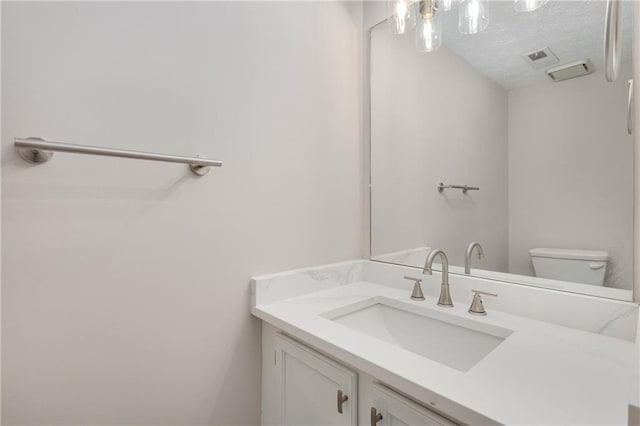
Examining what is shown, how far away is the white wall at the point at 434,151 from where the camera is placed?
1.15 meters

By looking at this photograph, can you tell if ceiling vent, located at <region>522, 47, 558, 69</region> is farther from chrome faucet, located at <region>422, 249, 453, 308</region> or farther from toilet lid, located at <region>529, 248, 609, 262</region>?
chrome faucet, located at <region>422, 249, 453, 308</region>

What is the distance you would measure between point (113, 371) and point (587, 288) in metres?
1.36

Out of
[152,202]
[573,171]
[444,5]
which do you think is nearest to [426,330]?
[573,171]

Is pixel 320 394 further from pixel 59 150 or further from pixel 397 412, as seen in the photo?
pixel 59 150

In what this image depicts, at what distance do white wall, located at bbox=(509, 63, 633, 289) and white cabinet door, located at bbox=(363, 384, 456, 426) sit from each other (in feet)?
2.14

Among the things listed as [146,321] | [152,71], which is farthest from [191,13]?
[146,321]

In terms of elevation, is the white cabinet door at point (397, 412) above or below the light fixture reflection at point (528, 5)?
below

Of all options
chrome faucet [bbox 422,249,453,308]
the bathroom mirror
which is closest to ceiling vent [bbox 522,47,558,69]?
the bathroom mirror

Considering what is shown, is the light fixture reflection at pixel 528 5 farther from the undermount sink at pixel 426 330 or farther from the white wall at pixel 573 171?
the undermount sink at pixel 426 330

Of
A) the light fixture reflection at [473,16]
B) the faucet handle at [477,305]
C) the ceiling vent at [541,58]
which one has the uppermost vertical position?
the light fixture reflection at [473,16]

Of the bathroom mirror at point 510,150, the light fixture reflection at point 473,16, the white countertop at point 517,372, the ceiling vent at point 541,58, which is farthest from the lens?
the light fixture reflection at point 473,16

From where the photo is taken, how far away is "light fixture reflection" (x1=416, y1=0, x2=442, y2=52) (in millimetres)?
1177

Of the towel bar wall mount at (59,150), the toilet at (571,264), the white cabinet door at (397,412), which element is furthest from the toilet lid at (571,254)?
the towel bar wall mount at (59,150)

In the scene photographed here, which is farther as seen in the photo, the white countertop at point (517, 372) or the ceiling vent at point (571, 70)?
the ceiling vent at point (571, 70)
